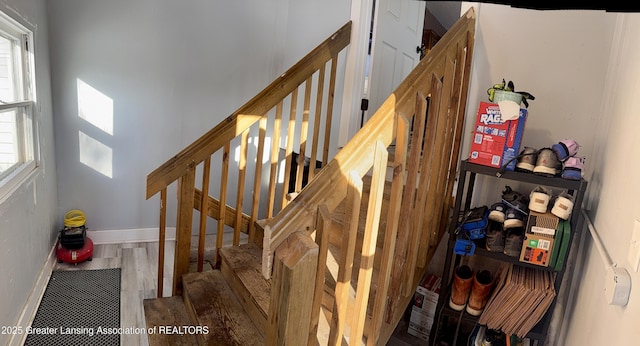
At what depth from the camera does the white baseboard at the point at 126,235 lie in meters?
3.57

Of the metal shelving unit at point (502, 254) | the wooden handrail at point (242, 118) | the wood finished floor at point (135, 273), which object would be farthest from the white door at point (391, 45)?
the wood finished floor at point (135, 273)

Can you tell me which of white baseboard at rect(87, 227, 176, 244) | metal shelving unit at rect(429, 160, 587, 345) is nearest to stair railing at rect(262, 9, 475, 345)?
metal shelving unit at rect(429, 160, 587, 345)

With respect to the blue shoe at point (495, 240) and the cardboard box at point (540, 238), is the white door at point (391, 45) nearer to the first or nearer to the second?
the blue shoe at point (495, 240)

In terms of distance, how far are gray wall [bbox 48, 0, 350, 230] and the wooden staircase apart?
4.04 ft

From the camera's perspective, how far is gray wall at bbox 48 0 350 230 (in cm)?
326

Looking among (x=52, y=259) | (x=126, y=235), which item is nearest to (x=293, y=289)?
(x=52, y=259)

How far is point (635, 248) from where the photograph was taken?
3.41 ft

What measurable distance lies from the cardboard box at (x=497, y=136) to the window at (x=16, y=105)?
2.36 m

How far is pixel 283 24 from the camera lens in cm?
372

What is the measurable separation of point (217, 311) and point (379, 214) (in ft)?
3.86

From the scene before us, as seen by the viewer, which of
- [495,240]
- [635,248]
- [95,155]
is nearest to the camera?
[635,248]

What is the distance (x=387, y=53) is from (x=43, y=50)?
252 cm

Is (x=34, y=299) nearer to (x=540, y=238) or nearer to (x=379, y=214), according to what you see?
(x=379, y=214)

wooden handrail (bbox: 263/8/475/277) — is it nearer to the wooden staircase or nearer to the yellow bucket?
the wooden staircase
